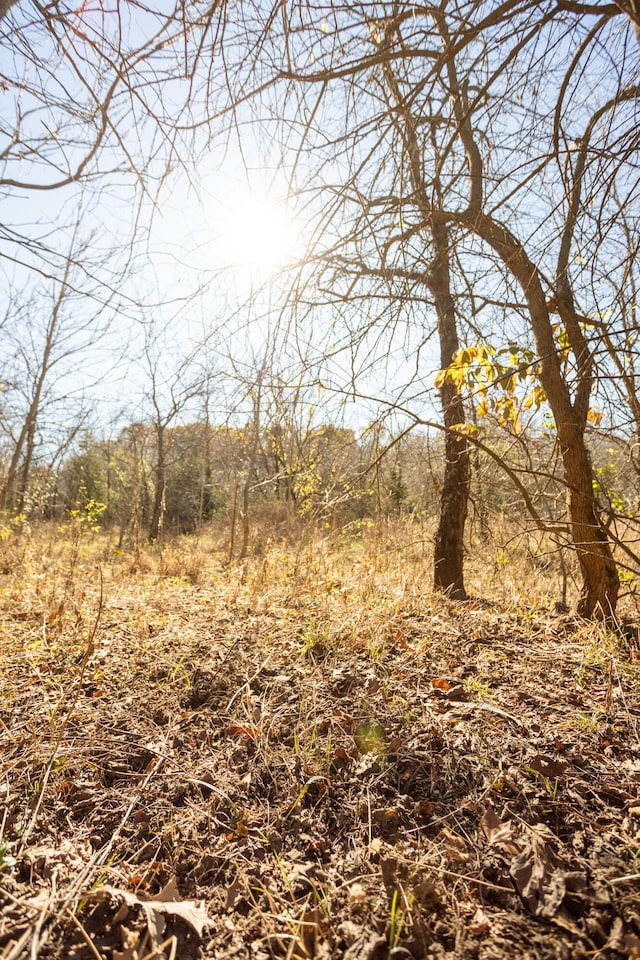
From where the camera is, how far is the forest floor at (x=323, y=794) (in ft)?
4.06

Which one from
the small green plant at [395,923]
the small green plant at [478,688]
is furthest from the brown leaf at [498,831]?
the small green plant at [478,688]

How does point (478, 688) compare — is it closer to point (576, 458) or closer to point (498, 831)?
point (498, 831)

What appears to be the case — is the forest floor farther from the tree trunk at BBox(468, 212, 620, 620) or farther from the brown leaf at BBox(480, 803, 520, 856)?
the tree trunk at BBox(468, 212, 620, 620)

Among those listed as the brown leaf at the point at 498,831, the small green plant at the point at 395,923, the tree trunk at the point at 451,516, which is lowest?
the small green plant at the point at 395,923

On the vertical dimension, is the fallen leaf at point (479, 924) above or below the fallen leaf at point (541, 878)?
below

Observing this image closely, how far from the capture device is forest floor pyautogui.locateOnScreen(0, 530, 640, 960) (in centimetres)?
124

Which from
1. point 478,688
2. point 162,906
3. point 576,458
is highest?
point 576,458

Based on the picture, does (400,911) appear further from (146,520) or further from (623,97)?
(146,520)

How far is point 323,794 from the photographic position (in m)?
1.75

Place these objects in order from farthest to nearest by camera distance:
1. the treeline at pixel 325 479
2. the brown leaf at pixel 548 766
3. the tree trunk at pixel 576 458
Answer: the treeline at pixel 325 479
the tree trunk at pixel 576 458
the brown leaf at pixel 548 766

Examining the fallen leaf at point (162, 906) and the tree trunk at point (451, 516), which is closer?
the fallen leaf at point (162, 906)

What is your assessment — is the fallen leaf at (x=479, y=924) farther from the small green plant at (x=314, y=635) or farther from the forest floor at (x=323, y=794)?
the small green plant at (x=314, y=635)

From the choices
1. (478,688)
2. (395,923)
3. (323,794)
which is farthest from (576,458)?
(395,923)

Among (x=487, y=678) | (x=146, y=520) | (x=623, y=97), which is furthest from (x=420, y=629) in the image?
(x=146, y=520)
